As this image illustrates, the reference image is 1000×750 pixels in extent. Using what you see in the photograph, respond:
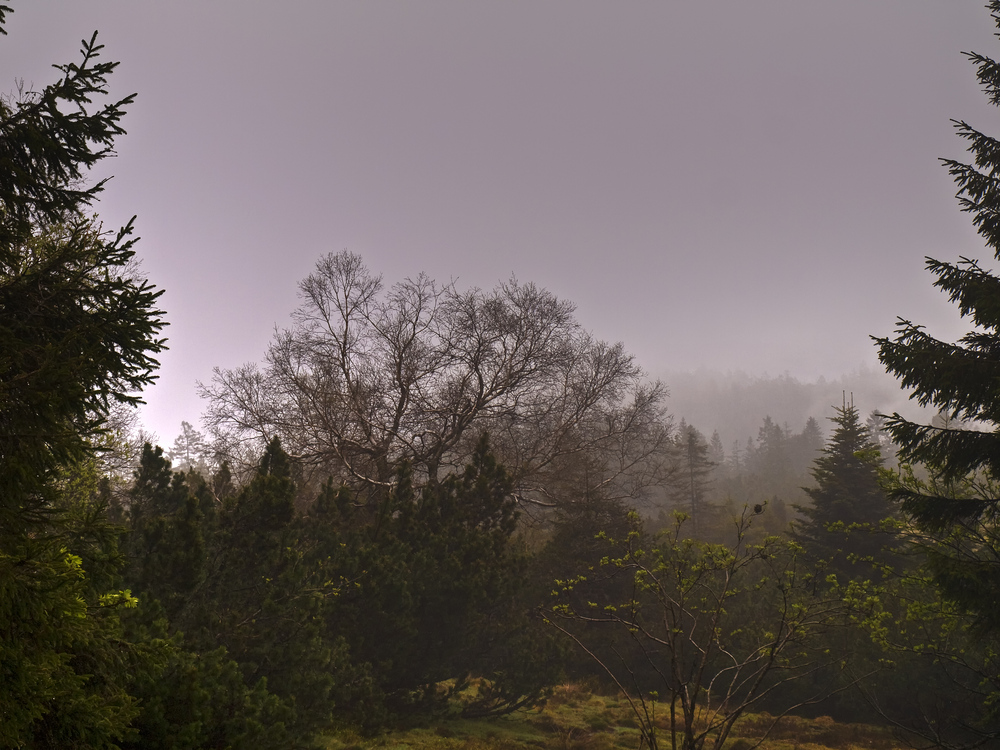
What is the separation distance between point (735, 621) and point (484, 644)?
9.11 meters

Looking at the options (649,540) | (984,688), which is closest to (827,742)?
(984,688)

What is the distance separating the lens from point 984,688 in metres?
12.3

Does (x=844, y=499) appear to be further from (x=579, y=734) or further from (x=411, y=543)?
(x=411, y=543)

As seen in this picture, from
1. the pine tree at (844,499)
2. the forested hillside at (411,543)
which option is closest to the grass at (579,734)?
the forested hillside at (411,543)

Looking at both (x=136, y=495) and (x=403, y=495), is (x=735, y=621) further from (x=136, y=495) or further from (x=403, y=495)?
Result: (x=136, y=495)

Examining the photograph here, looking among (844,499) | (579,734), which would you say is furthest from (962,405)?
(844,499)

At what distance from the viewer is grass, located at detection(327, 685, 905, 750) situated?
10.4 meters

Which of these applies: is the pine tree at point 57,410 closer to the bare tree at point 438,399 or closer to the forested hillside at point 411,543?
the forested hillside at point 411,543

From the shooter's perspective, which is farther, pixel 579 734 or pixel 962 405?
pixel 579 734

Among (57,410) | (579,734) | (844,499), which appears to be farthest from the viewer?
(844,499)

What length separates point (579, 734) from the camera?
12.5 metres

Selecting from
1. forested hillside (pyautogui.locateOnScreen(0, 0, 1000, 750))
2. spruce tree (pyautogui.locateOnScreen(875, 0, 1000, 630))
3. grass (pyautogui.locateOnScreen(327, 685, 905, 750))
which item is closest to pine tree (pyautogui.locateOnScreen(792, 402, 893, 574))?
forested hillside (pyautogui.locateOnScreen(0, 0, 1000, 750))

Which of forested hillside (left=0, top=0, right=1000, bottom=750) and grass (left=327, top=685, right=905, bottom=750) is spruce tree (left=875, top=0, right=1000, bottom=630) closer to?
forested hillside (left=0, top=0, right=1000, bottom=750)

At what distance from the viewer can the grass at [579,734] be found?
10390 mm
